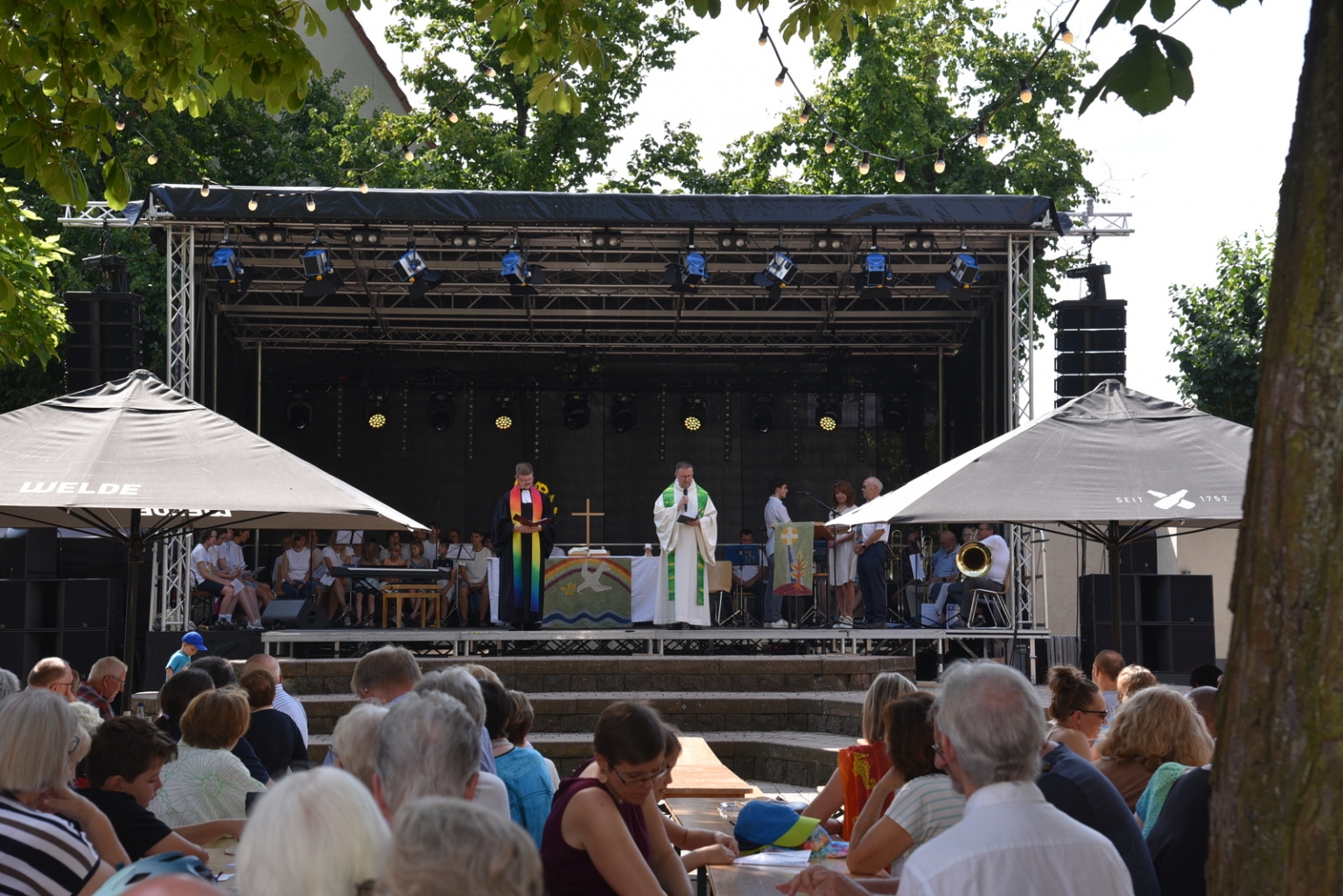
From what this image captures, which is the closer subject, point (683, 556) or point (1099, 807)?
point (1099, 807)

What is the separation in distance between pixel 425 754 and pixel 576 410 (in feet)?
59.0

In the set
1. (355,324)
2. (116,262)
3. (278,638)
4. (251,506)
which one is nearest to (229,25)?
(251,506)

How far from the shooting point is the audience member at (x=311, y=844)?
2.08 meters

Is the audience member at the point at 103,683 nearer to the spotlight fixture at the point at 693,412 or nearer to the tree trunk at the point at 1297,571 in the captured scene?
the tree trunk at the point at 1297,571

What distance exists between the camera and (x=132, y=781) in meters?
4.23

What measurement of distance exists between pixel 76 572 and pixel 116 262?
3382mm

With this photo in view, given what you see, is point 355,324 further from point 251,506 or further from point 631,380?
point 251,506

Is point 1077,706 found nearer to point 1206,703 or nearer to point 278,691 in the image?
point 1206,703

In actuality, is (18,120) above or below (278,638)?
above

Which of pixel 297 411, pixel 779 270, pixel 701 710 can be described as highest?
pixel 779 270

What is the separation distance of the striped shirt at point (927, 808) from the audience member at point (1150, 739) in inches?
39.2

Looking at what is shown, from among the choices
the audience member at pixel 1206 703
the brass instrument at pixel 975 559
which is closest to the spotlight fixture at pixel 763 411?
the brass instrument at pixel 975 559

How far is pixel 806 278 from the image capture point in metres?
17.3

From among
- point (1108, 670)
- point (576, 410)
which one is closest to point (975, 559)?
point (1108, 670)
